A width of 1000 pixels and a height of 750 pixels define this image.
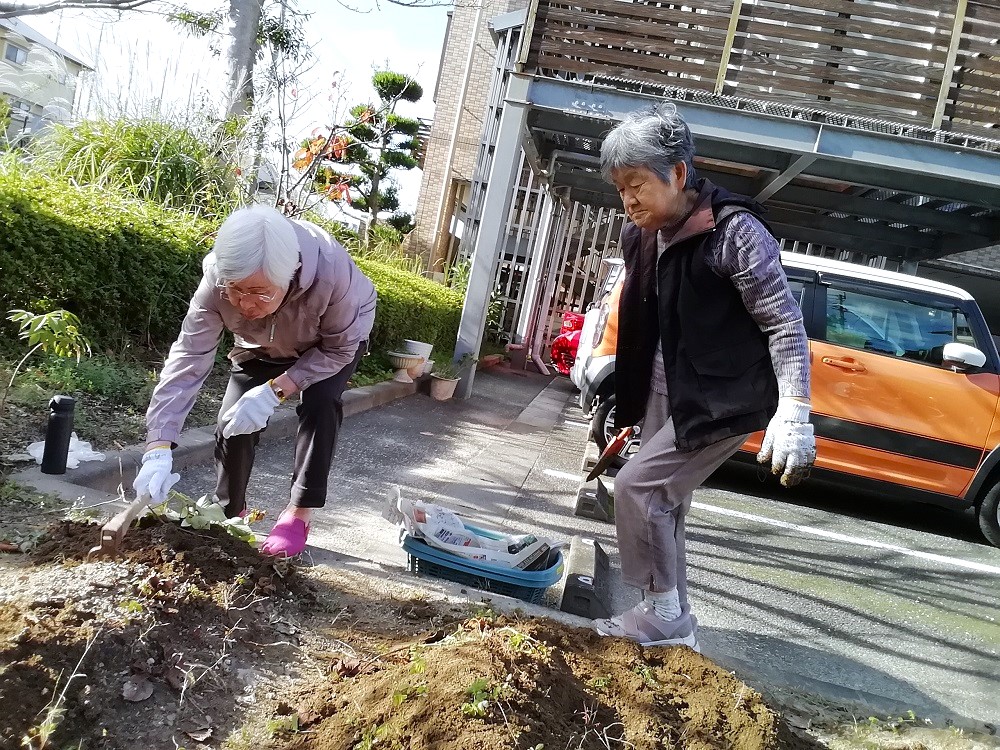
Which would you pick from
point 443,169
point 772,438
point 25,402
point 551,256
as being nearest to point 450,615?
point 772,438

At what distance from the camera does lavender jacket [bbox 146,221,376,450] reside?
8.58 ft

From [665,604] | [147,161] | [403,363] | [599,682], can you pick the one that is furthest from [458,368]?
[599,682]

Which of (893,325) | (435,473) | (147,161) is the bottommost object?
(435,473)

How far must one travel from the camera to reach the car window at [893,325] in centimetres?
593

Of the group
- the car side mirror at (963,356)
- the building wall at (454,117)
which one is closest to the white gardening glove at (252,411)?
the car side mirror at (963,356)

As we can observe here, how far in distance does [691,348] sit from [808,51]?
6076 millimetres

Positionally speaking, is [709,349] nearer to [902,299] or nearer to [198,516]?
[198,516]

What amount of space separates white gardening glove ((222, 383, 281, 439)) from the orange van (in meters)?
3.54

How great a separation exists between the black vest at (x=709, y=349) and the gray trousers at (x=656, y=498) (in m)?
0.10

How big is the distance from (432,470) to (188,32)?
22.7 ft

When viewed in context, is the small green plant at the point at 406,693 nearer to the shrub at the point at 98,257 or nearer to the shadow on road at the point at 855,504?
the shrub at the point at 98,257

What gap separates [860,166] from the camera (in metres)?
7.74

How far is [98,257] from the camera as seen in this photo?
4492 millimetres

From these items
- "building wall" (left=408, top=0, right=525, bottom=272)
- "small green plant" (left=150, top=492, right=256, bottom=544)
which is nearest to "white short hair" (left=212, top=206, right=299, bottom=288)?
"small green plant" (left=150, top=492, right=256, bottom=544)
